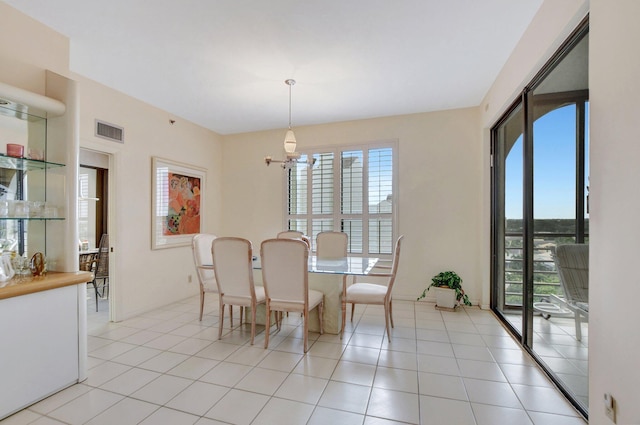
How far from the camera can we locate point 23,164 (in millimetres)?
2266

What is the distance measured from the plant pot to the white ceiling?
258 centimetres

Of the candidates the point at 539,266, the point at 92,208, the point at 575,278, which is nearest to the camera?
the point at 575,278

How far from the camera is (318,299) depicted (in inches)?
124

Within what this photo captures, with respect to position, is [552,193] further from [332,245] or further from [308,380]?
[332,245]

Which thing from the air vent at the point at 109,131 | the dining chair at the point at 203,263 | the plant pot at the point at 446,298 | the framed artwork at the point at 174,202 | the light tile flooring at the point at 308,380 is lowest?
the light tile flooring at the point at 308,380

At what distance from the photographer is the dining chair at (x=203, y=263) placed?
3.57 metres

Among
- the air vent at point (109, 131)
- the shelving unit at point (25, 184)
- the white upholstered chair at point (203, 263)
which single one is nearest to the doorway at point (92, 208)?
the air vent at point (109, 131)

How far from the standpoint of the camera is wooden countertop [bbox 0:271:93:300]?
1.91 metres

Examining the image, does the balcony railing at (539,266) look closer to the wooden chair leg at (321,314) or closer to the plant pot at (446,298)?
the plant pot at (446,298)

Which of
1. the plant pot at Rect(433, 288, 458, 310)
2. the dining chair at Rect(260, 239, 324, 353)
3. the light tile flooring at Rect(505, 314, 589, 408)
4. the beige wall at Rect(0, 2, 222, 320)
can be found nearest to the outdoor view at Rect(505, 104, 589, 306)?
the light tile flooring at Rect(505, 314, 589, 408)

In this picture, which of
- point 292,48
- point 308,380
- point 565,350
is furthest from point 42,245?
point 565,350

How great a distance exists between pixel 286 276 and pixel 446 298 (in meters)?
2.42

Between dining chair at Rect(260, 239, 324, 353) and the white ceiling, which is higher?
the white ceiling

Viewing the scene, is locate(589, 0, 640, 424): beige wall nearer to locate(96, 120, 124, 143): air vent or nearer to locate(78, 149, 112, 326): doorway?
locate(96, 120, 124, 143): air vent
